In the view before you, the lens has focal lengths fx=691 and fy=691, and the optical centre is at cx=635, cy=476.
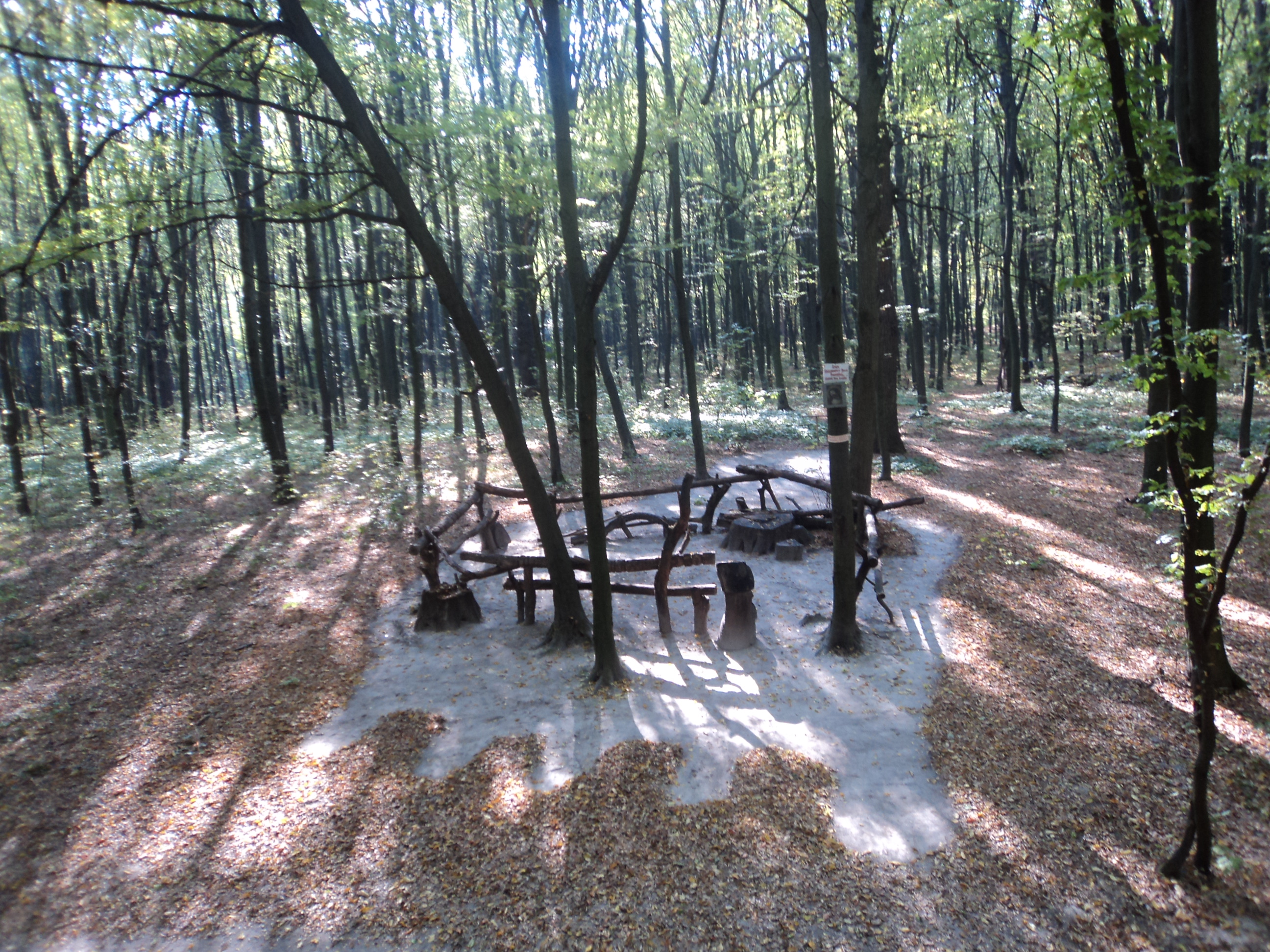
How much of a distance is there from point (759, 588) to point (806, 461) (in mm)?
7945

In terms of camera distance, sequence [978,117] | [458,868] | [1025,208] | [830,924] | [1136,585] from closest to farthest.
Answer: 1. [830,924]
2. [458,868]
3. [1136,585]
4. [1025,208]
5. [978,117]

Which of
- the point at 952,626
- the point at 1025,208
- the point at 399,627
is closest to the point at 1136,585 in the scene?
the point at 952,626

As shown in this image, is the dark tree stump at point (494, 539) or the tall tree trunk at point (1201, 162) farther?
the dark tree stump at point (494, 539)

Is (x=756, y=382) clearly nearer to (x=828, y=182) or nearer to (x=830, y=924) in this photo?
(x=828, y=182)

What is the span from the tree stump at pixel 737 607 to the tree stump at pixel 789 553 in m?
2.61

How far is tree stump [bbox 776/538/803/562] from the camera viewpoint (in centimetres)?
888

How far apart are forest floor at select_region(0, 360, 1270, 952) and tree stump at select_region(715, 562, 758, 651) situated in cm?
172

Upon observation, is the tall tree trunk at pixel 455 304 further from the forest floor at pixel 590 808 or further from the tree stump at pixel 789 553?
the tree stump at pixel 789 553

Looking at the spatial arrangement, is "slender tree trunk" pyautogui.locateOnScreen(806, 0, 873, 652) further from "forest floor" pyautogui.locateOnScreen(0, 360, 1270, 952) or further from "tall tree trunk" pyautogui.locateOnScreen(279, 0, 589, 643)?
"tall tree trunk" pyautogui.locateOnScreen(279, 0, 589, 643)

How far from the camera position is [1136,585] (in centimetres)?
710

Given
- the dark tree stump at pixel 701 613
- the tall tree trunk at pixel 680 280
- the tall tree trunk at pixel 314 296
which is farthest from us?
the tall tree trunk at pixel 314 296

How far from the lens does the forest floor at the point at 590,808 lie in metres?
3.20

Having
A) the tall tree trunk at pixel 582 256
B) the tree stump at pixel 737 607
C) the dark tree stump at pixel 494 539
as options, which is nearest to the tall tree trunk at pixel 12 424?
the dark tree stump at pixel 494 539

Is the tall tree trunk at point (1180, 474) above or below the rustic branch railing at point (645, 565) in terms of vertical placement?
above
